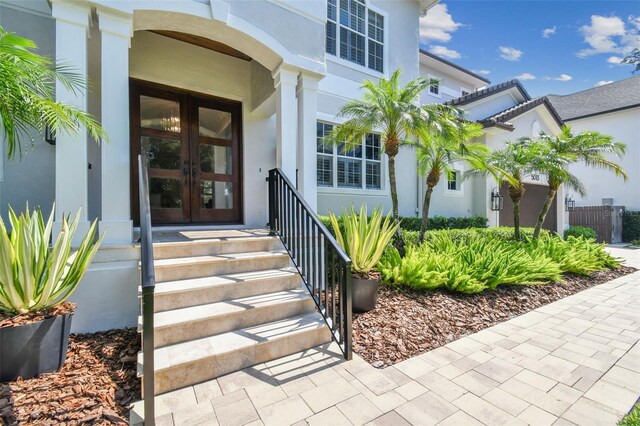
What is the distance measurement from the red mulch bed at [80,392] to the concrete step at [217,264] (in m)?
0.81

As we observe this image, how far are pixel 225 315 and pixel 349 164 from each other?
5877 millimetres

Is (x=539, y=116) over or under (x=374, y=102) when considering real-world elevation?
over

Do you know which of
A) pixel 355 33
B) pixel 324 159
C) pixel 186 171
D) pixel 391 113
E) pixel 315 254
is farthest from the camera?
pixel 355 33

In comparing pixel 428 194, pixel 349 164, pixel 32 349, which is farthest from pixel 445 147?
pixel 32 349

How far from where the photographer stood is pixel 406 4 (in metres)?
9.13

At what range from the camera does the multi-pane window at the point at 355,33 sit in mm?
7715

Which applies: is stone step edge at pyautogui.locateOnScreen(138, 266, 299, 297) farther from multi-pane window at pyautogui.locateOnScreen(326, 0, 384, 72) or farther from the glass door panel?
multi-pane window at pyautogui.locateOnScreen(326, 0, 384, 72)

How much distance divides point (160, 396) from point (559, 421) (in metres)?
2.89

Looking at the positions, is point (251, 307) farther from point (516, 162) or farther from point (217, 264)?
point (516, 162)

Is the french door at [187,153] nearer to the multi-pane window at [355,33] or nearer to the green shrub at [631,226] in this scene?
the multi-pane window at [355,33]

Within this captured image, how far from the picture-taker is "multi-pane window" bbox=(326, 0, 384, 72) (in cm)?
771

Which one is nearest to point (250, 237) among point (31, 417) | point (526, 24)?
point (31, 417)

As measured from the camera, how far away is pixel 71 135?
318 cm

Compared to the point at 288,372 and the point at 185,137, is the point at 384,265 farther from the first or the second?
the point at 185,137
